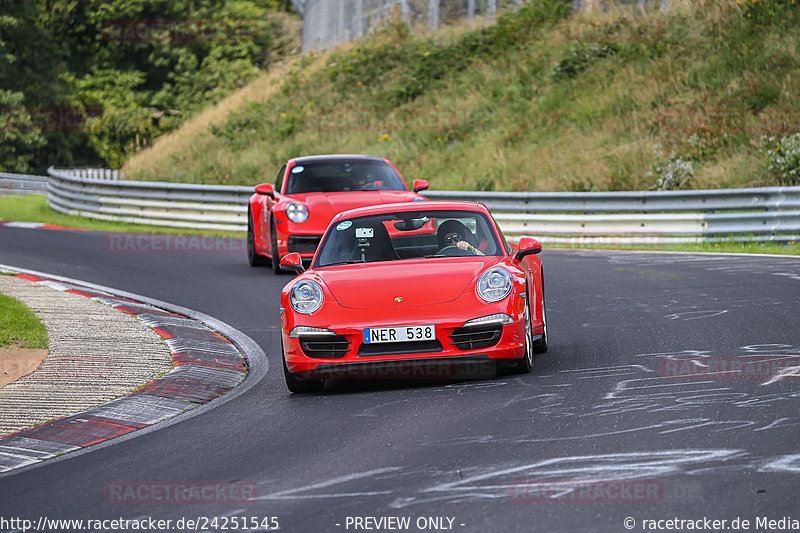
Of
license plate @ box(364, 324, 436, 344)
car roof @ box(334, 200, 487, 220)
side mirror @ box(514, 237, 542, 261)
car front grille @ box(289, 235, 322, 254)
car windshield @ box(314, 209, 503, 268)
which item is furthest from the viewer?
car front grille @ box(289, 235, 322, 254)

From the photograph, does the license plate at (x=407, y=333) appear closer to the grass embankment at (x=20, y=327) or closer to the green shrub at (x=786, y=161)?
the grass embankment at (x=20, y=327)

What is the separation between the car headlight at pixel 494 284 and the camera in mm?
8336

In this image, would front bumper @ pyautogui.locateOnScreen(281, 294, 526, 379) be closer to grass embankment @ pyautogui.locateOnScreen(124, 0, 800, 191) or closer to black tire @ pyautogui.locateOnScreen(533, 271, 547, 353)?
black tire @ pyautogui.locateOnScreen(533, 271, 547, 353)

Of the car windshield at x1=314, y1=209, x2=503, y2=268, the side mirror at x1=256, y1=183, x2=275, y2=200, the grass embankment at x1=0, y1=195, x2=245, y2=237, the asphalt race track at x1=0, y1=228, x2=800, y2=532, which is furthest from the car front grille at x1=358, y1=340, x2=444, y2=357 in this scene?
the grass embankment at x1=0, y1=195, x2=245, y2=237

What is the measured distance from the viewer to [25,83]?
177ft

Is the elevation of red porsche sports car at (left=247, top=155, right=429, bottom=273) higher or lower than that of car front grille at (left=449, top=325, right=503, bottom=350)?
higher

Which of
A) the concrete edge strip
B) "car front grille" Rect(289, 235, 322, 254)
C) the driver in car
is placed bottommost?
the concrete edge strip

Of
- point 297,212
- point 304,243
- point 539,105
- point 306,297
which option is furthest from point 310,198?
point 539,105

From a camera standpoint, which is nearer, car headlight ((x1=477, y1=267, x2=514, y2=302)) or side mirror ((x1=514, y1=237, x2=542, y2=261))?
car headlight ((x1=477, y1=267, x2=514, y2=302))

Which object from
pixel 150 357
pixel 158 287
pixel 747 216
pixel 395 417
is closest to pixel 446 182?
pixel 747 216

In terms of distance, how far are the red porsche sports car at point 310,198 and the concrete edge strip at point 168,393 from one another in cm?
282

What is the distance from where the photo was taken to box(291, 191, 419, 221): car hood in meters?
15.6

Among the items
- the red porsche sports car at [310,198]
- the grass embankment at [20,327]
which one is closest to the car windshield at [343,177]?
the red porsche sports car at [310,198]

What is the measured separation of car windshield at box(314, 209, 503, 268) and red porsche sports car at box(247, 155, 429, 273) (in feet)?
19.0
